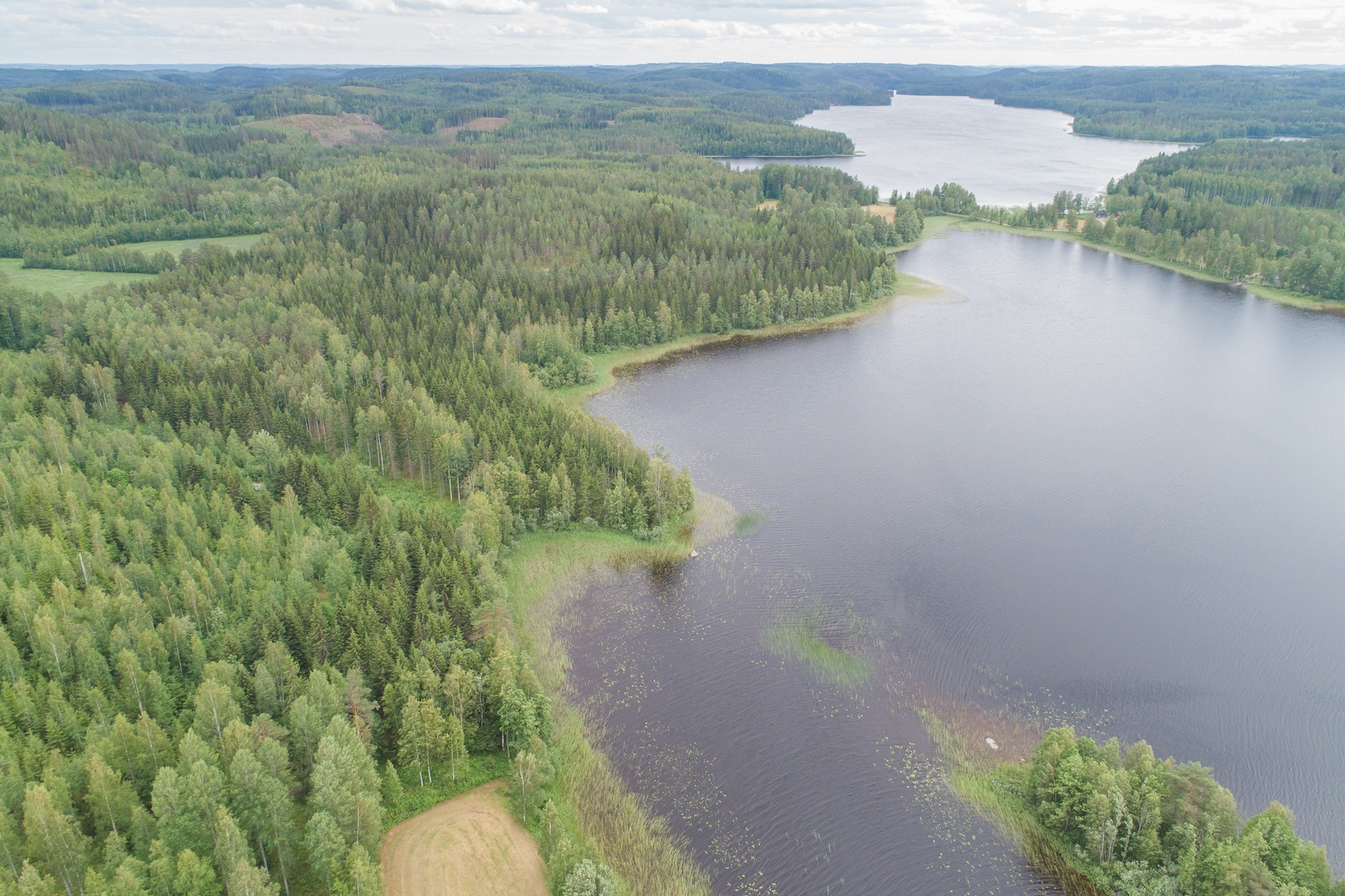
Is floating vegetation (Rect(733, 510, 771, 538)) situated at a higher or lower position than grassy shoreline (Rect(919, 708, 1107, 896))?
higher

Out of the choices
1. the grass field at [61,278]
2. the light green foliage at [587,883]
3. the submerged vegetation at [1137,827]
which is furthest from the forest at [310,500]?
the submerged vegetation at [1137,827]

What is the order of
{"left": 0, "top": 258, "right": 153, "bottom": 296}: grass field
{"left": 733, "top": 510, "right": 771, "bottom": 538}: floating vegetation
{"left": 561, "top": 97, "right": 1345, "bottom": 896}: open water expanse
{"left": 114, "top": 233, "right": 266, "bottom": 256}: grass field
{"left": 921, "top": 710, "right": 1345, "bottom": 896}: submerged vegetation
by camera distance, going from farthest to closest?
{"left": 114, "top": 233, "right": 266, "bottom": 256}: grass field → {"left": 0, "top": 258, "right": 153, "bottom": 296}: grass field → {"left": 733, "top": 510, "right": 771, "bottom": 538}: floating vegetation → {"left": 561, "top": 97, "right": 1345, "bottom": 896}: open water expanse → {"left": 921, "top": 710, "right": 1345, "bottom": 896}: submerged vegetation

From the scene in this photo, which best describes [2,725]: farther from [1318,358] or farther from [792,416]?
[1318,358]

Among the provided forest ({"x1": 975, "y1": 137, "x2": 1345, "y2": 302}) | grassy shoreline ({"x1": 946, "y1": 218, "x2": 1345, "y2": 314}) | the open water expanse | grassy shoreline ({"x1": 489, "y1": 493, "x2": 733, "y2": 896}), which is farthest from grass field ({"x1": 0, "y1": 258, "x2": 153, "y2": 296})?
forest ({"x1": 975, "y1": 137, "x2": 1345, "y2": 302})

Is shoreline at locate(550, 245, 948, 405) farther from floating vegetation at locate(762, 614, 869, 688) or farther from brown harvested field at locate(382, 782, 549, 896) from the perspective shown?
brown harvested field at locate(382, 782, 549, 896)

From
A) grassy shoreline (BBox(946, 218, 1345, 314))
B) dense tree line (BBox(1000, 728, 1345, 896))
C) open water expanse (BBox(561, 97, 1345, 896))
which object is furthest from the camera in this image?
grassy shoreline (BBox(946, 218, 1345, 314))

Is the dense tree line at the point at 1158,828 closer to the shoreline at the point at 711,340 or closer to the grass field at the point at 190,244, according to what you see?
the shoreline at the point at 711,340

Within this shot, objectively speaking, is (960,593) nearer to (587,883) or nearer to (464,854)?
(587,883)
